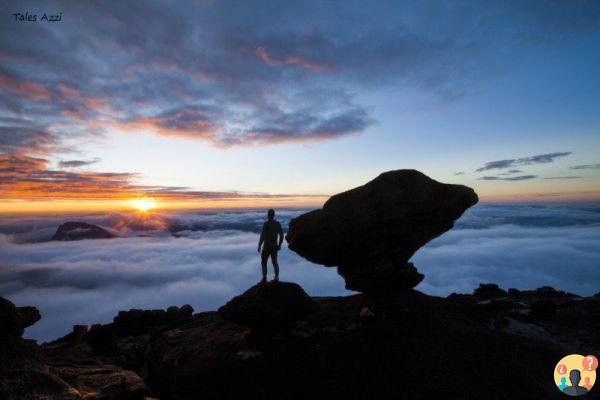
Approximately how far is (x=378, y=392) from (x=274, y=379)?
12.9 feet

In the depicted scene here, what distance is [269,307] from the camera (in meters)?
15.0

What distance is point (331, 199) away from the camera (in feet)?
62.5

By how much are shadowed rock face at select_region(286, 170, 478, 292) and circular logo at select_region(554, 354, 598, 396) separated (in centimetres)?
738

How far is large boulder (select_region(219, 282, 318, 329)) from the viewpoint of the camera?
1486 centimetres

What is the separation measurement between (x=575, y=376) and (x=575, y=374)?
0.27 metres

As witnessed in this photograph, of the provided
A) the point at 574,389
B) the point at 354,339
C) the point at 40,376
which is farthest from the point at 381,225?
the point at 40,376

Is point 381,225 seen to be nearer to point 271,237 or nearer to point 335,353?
point 271,237

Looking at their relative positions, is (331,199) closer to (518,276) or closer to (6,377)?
(6,377)

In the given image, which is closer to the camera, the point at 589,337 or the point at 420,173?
the point at 589,337

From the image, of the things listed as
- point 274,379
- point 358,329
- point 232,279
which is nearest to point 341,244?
point 358,329

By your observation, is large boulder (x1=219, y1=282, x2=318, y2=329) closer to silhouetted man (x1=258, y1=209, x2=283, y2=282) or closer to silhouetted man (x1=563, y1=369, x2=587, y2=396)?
silhouetted man (x1=258, y1=209, x2=283, y2=282)

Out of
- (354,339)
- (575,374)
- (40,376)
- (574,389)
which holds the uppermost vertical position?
(40,376)

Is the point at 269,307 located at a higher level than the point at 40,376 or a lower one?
higher

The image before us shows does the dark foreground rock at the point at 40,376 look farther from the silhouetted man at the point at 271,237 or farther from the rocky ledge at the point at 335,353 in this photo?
the silhouetted man at the point at 271,237
